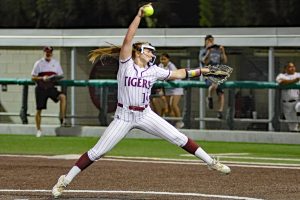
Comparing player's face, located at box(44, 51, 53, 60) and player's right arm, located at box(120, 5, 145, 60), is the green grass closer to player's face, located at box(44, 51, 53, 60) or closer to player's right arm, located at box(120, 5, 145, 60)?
player's face, located at box(44, 51, 53, 60)

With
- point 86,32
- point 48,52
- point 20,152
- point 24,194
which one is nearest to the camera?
point 24,194

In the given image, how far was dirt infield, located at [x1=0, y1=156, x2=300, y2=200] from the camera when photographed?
12.1 meters

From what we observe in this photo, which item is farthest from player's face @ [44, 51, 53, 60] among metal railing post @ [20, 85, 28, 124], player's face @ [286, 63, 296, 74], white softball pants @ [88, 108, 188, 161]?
white softball pants @ [88, 108, 188, 161]

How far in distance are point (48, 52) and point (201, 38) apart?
3.50 m

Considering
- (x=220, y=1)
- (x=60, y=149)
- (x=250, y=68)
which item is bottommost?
(x=60, y=149)

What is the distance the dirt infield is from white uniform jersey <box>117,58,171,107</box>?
110cm

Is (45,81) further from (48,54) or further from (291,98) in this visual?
(291,98)

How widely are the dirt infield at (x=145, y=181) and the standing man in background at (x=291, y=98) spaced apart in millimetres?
5752

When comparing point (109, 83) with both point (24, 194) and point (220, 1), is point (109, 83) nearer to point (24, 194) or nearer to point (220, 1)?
point (220, 1)

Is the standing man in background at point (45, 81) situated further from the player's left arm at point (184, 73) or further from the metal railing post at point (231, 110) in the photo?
the player's left arm at point (184, 73)

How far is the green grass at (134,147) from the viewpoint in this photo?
738 inches

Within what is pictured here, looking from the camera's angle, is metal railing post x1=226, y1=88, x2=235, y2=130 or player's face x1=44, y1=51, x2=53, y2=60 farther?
player's face x1=44, y1=51, x2=53, y2=60

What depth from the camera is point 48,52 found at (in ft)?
75.0

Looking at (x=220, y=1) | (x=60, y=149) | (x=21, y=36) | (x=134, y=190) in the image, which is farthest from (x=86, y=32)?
(x=134, y=190)
